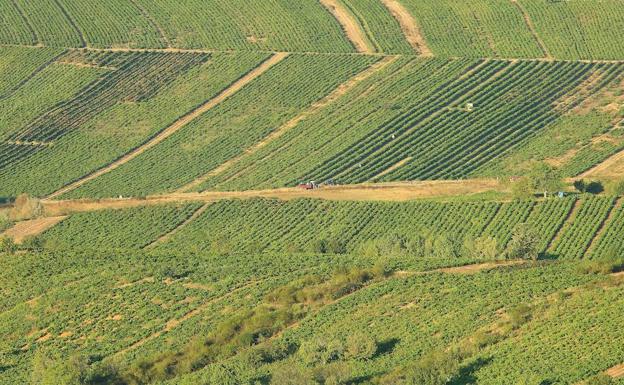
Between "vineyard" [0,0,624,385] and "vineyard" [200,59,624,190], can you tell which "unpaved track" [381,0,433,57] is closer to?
"vineyard" [0,0,624,385]

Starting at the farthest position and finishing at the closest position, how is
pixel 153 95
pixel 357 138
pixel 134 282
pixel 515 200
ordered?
1. pixel 153 95
2. pixel 357 138
3. pixel 515 200
4. pixel 134 282

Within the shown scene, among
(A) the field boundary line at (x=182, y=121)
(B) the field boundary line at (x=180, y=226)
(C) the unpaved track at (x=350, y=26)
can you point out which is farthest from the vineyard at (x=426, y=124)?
(A) the field boundary line at (x=182, y=121)

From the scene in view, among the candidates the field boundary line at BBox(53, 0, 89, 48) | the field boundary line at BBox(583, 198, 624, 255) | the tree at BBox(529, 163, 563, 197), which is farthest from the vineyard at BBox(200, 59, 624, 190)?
the field boundary line at BBox(53, 0, 89, 48)

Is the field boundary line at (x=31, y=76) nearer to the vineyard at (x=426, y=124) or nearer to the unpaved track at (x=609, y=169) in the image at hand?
the vineyard at (x=426, y=124)

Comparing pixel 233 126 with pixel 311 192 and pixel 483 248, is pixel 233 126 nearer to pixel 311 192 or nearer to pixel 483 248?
pixel 311 192

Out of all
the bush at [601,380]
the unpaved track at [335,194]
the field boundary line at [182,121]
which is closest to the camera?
the bush at [601,380]

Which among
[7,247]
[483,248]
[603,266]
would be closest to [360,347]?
[603,266]

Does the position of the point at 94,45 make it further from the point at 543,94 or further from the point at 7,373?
the point at 7,373

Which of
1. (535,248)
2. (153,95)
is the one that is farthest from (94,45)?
(535,248)
